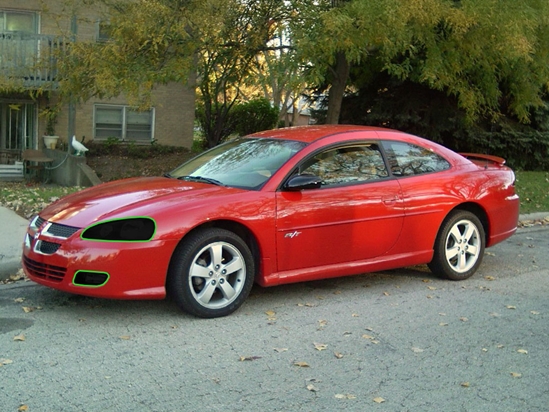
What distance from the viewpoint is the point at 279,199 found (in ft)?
19.2

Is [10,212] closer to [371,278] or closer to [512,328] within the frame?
[371,278]

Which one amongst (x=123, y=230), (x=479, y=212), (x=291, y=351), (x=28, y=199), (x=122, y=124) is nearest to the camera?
(x=291, y=351)

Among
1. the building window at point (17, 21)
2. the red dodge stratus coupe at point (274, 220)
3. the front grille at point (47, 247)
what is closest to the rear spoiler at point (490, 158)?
the red dodge stratus coupe at point (274, 220)

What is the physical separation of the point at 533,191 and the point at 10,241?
33.7 feet

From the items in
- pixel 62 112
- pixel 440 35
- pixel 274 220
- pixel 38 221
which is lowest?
pixel 38 221

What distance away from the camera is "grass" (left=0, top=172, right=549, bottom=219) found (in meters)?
9.86

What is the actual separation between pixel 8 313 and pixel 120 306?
88 centimetres

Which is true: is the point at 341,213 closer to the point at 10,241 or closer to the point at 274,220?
the point at 274,220

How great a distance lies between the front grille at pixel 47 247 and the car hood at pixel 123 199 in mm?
187

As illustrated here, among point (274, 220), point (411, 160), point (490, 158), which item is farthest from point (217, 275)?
point (490, 158)

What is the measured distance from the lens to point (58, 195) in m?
10.6

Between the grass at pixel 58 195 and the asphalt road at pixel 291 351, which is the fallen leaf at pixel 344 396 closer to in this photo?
the asphalt road at pixel 291 351

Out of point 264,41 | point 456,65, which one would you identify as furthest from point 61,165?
point 456,65

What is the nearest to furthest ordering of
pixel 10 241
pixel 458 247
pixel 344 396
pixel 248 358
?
1. pixel 344 396
2. pixel 248 358
3. pixel 458 247
4. pixel 10 241
